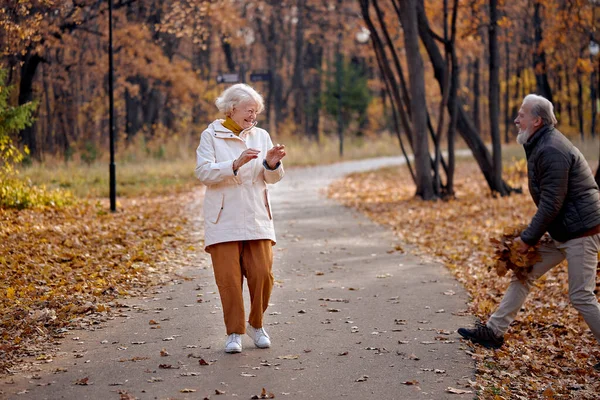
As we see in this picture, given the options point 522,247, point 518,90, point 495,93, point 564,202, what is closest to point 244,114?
point 522,247

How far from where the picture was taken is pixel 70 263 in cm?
1039

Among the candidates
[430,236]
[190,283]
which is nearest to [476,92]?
[430,236]

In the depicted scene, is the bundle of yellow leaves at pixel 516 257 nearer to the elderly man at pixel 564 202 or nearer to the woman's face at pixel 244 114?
the elderly man at pixel 564 202

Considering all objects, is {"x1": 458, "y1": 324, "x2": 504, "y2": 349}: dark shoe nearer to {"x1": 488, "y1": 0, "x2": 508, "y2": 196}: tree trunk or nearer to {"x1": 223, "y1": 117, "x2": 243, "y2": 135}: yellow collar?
{"x1": 223, "y1": 117, "x2": 243, "y2": 135}: yellow collar

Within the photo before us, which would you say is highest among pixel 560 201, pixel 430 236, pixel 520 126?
pixel 520 126

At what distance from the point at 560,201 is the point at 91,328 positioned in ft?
13.1

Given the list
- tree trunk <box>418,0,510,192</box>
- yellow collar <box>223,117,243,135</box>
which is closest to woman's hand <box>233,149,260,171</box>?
yellow collar <box>223,117,243,135</box>

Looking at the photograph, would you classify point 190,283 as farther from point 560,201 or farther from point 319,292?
point 560,201

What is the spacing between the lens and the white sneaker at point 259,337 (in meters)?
6.70

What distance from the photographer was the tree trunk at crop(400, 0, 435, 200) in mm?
18516

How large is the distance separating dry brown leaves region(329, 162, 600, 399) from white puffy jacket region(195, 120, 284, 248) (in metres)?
1.97

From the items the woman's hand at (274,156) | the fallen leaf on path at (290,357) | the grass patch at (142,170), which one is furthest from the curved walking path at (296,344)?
the grass patch at (142,170)

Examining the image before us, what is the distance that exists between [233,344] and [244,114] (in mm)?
1722

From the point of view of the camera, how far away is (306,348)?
22.0 feet
